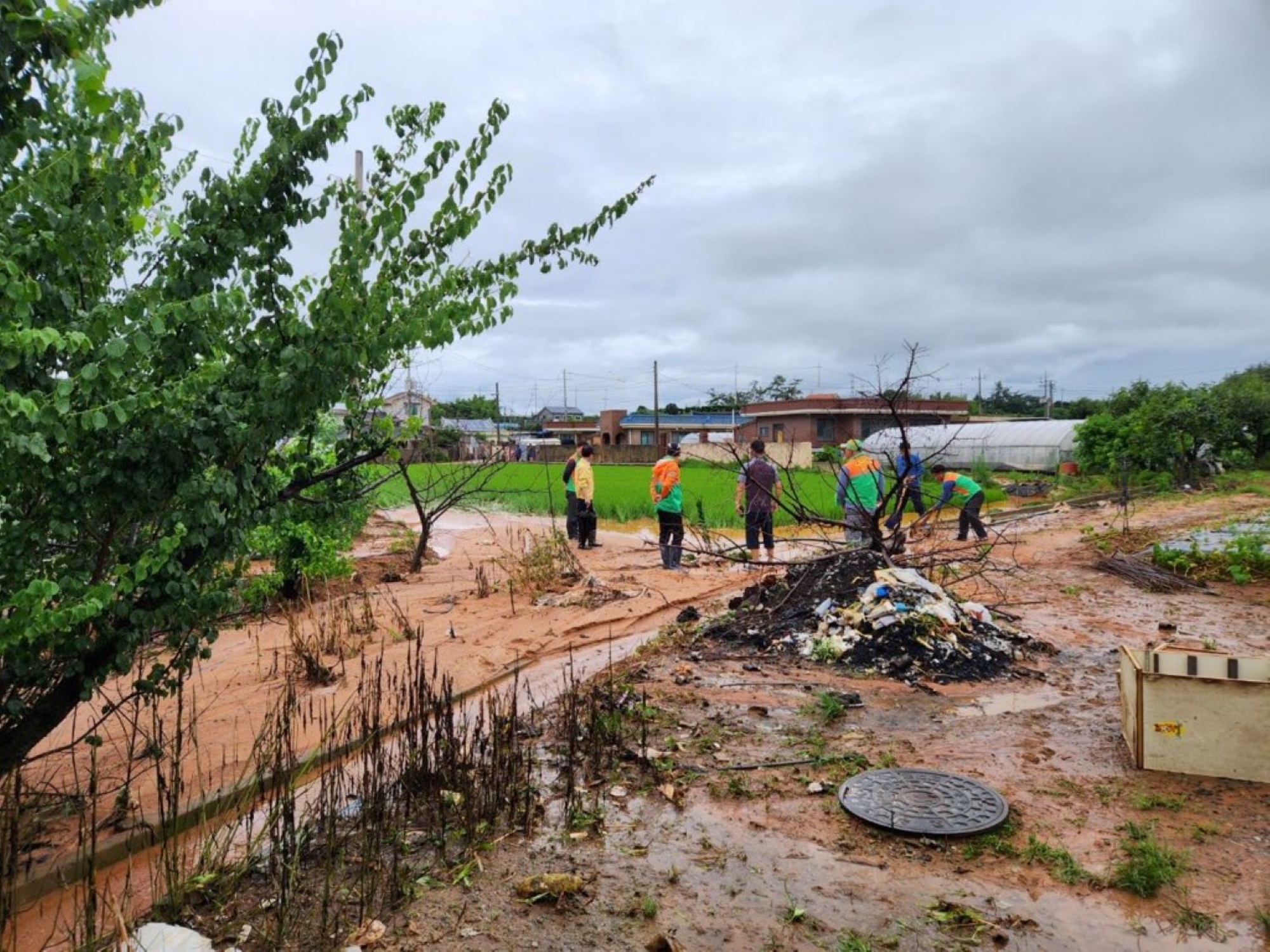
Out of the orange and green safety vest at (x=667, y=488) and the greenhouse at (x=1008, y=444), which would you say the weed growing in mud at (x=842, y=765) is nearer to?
the orange and green safety vest at (x=667, y=488)

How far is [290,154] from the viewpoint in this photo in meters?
3.57

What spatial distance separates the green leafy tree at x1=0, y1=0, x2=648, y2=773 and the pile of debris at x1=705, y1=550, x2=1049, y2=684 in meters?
4.30

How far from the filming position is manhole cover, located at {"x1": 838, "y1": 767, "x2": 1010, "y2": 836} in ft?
12.7

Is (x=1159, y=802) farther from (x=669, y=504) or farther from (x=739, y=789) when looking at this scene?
(x=669, y=504)

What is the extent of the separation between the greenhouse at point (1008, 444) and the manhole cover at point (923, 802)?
25867mm

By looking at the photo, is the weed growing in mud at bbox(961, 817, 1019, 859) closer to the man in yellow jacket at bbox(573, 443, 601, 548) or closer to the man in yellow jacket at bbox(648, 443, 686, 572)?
the man in yellow jacket at bbox(648, 443, 686, 572)

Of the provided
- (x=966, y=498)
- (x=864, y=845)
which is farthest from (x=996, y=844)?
(x=966, y=498)

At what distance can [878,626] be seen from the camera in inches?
273

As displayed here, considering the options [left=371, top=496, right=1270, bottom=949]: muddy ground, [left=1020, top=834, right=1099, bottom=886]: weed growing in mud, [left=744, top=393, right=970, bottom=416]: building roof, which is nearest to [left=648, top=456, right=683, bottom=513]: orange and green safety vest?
[left=371, top=496, right=1270, bottom=949]: muddy ground

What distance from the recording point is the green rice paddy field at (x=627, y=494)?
1684 cm

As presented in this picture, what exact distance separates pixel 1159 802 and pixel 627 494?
21.3 m

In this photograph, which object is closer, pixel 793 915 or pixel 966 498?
pixel 793 915

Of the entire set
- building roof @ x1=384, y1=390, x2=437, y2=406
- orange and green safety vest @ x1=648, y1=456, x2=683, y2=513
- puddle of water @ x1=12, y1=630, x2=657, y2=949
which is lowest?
puddle of water @ x1=12, y1=630, x2=657, y2=949

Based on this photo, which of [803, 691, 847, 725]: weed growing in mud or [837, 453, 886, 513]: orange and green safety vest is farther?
[837, 453, 886, 513]: orange and green safety vest
